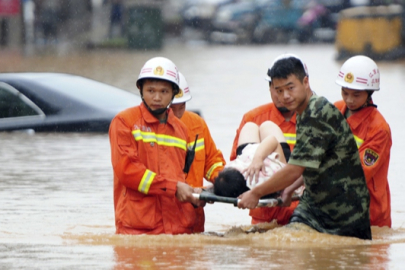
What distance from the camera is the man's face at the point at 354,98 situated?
7.75 m

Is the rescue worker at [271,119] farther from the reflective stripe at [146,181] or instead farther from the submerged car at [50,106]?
the submerged car at [50,106]

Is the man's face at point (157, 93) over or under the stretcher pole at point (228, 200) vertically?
over

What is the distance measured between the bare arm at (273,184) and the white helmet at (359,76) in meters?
1.27

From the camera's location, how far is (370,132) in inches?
299

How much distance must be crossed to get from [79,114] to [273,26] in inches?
1265

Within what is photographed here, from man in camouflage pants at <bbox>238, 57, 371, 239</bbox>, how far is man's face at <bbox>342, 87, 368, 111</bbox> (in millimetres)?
924

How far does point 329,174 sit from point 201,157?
1.09 m

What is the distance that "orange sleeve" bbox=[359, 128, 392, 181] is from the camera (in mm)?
7430

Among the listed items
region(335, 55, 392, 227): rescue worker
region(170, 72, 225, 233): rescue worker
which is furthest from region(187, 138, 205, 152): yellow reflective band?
region(335, 55, 392, 227): rescue worker

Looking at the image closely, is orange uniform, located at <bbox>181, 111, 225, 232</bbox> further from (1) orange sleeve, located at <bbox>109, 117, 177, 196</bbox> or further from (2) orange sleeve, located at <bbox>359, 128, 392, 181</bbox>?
(2) orange sleeve, located at <bbox>359, 128, 392, 181</bbox>

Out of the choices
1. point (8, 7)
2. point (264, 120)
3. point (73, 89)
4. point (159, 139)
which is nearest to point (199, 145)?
point (159, 139)

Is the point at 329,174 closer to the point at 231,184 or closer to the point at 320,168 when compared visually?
the point at 320,168

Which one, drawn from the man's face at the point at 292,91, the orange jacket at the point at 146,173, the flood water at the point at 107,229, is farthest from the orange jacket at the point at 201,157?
the man's face at the point at 292,91

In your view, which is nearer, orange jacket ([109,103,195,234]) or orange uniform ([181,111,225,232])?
orange jacket ([109,103,195,234])
